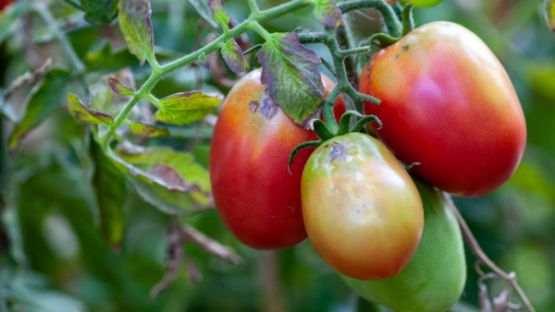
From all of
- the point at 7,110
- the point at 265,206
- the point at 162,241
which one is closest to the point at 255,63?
the point at 265,206

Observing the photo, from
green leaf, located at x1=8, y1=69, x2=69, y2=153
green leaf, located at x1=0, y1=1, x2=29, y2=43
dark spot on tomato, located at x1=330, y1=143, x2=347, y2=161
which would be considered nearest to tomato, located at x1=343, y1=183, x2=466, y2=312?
dark spot on tomato, located at x1=330, y1=143, x2=347, y2=161

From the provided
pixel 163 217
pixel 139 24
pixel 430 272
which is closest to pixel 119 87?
pixel 139 24

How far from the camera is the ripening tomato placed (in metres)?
0.67

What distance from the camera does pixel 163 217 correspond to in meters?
1.27

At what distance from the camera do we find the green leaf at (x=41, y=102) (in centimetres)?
89

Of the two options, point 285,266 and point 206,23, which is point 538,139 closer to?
point 285,266

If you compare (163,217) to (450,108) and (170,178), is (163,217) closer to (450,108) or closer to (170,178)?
(170,178)

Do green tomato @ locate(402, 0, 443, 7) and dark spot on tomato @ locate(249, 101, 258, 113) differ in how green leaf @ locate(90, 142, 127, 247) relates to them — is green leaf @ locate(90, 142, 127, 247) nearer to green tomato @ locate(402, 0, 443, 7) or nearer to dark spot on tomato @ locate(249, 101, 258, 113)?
dark spot on tomato @ locate(249, 101, 258, 113)

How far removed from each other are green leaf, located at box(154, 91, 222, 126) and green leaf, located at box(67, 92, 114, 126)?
0.04 meters

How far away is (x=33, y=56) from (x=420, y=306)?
21.7 inches

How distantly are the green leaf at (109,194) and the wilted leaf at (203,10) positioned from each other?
0.16 meters

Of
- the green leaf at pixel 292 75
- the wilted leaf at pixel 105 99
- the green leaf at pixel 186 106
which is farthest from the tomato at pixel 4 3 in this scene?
the green leaf at pixel 292 75

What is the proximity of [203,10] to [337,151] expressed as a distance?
26 cm

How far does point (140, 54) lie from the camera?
2.27 ft
